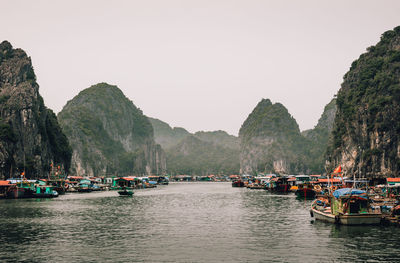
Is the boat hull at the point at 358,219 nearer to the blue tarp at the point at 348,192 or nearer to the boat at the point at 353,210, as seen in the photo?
the boat at the point at 353,210

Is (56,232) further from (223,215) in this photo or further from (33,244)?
(223,215)

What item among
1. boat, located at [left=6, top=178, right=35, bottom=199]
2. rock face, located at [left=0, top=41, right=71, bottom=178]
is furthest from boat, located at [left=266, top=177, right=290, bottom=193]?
rock face, located at [left=0, top=41, right=71, bottom=178]

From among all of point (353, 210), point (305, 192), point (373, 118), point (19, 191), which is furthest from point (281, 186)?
point (353, 210)

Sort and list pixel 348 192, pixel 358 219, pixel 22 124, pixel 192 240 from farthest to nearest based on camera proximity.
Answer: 1. pixel 22 124
2. pixel 348 192
3. pixel 358 219
4. pixel 192 240

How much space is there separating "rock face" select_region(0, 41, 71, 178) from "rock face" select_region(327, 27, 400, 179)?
116432mm

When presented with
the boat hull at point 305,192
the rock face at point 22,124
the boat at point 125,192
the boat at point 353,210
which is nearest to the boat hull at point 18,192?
the boat at point 125,192

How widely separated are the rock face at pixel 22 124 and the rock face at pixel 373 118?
116 meters

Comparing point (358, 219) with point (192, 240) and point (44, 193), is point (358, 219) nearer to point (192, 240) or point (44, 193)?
point (192, 240)

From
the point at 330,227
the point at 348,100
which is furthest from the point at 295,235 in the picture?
the point at 348,100

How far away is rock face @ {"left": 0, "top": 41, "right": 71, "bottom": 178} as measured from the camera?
5630 inches

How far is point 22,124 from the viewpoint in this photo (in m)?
157

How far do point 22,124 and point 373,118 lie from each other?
13005cm

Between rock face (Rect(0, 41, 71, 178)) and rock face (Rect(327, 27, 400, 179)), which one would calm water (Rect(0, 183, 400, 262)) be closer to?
rock face (Rect(0, 41, 71, 178))

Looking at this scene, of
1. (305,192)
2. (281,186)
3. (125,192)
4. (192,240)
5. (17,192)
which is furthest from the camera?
(281,186)
